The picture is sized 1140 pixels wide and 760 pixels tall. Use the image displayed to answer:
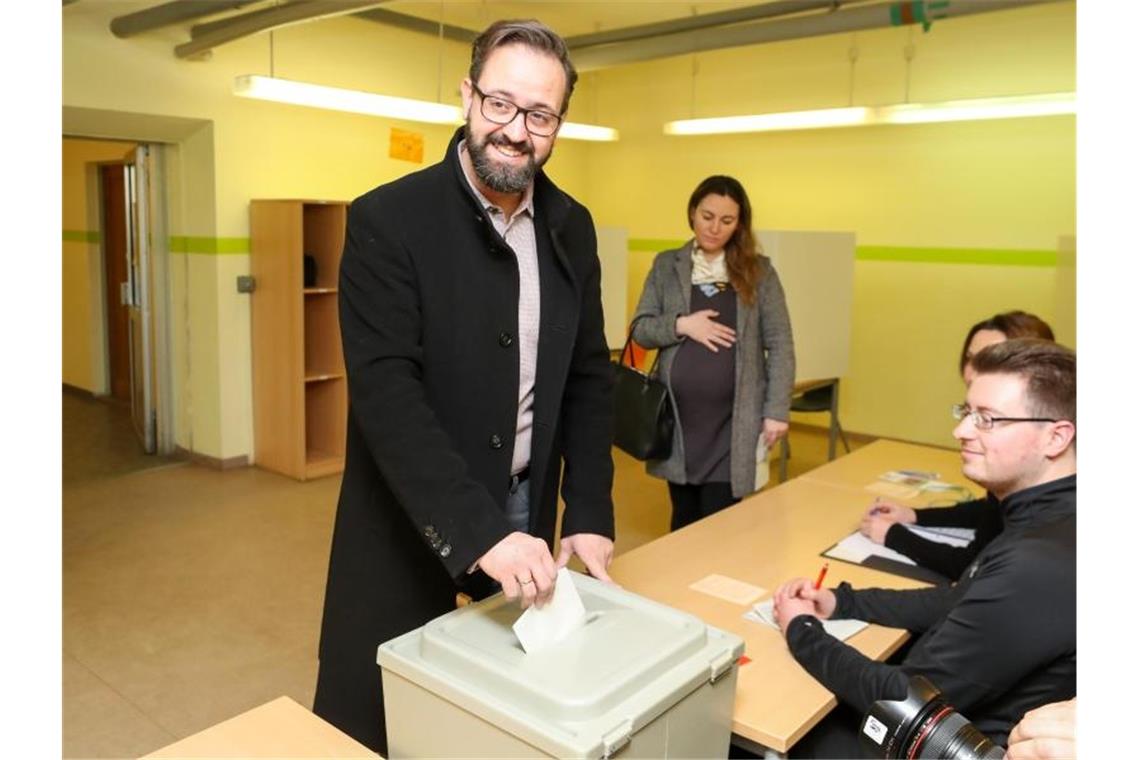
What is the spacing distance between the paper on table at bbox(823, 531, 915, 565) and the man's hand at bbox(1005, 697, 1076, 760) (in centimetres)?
147

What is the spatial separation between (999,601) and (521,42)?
1190 millimetres

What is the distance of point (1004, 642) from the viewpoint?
151 centimetres

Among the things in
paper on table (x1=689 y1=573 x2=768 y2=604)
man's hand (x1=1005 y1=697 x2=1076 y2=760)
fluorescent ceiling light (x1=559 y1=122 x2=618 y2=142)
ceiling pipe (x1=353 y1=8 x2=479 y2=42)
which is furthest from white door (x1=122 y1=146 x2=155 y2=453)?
man's hand (x1=1005 y1=697 x2=1076 y2=760)

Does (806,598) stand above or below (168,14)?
below

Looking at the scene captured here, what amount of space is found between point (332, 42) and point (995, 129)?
4.26m

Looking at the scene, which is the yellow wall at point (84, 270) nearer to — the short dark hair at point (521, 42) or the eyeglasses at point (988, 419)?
the short dark hair at point (521, 42)

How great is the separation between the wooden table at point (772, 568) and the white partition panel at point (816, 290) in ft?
6.44

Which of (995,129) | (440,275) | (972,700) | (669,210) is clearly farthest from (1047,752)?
(669,210)

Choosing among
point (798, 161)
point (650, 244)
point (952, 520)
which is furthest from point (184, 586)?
point (798, 161)

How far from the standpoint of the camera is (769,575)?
218cm

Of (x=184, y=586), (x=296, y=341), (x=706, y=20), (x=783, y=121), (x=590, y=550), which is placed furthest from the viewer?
(x=706, y=20)

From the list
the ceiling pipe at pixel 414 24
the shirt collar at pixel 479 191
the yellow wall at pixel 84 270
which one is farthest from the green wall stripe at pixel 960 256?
the yellow wall at pixel 84 270

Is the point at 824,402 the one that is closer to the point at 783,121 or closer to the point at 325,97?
the point at 783,121
